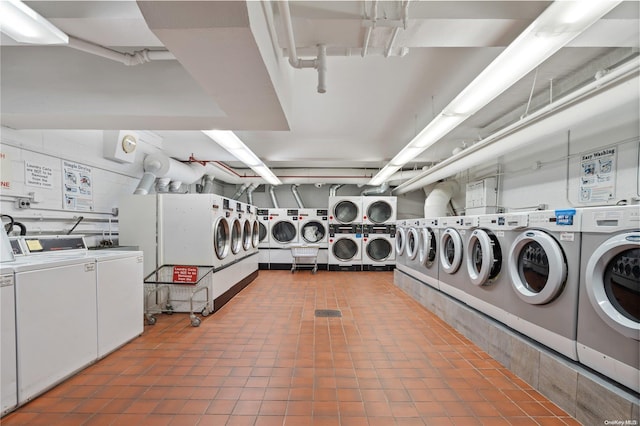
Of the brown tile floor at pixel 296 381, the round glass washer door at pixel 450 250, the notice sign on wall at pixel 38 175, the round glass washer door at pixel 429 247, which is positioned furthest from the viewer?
the round glass washer door at pixel 429 247

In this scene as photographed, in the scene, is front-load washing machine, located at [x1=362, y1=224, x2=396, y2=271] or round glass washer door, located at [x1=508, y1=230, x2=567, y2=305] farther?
front-load washing machine, located at [x1=362, y1=224, x2=396, y2=271]

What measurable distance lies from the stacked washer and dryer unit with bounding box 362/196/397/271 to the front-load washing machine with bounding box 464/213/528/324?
4.24 m

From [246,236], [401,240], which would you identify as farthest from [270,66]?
[401,240]

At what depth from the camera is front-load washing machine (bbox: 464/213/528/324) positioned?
2451mm

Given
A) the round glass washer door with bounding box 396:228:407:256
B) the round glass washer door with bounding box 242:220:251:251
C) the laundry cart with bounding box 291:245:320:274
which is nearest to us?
the round glass washer door with bounding box 396:228:407:256

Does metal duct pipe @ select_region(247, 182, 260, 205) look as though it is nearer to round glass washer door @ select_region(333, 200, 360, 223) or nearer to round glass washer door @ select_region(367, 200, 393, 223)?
round glass washer door @ select_region(333, 200, 360, 223)

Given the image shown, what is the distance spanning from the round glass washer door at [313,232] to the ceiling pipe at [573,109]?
4.50 metres

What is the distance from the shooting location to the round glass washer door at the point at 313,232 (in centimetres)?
761

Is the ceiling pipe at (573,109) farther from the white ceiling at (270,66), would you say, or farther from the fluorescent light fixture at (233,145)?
the fluorescent light fixture at (233,145)

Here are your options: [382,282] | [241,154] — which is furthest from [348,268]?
[241,154]

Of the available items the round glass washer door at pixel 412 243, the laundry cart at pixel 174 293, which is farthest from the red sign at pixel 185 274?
the round glass washer door at pixel 412 243

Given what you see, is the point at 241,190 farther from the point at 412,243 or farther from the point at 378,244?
the point at 412,243

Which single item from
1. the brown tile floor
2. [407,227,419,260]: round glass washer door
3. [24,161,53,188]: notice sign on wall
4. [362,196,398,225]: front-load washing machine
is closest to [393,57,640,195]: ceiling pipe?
[407,227,419,260]: round glass washer door

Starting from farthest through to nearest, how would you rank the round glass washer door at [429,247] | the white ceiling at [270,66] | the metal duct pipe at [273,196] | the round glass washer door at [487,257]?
the metal duct pipe at [273,196]
the round glass washer door at [429,247]
the round glass washer door at [487,257]
the white ceiling at [270,66]
